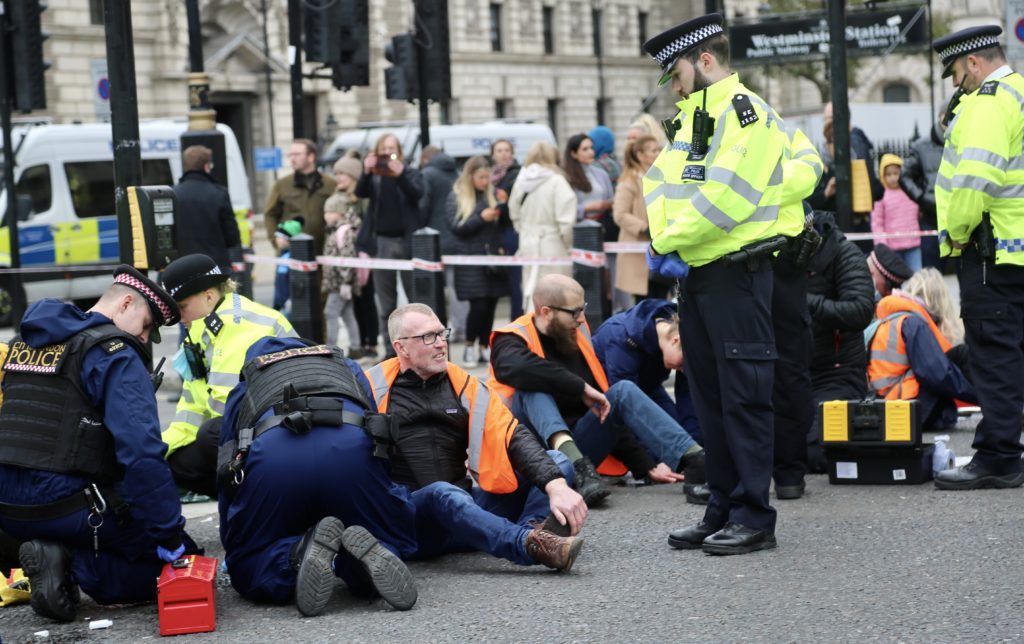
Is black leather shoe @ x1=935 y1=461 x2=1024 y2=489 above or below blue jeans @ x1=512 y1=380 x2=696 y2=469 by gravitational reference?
below

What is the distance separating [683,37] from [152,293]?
2.30m

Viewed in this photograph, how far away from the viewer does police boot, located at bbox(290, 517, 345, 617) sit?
5.56 meters

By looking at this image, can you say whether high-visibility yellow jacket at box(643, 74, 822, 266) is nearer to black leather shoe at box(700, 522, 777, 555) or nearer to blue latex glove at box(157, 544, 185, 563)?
black leather shoe at box(700, 522, 777, 555)

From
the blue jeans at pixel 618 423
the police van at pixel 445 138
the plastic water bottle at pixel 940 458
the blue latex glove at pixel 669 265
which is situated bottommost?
the plastic water bottle at pixel 940 458

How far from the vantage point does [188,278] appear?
22.5ft

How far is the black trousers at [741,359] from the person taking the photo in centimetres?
638

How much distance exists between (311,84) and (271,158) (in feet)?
47.2

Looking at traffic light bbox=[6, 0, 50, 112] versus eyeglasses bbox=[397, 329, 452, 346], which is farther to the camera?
traffic light bbox=[6, 0, 50, 112]

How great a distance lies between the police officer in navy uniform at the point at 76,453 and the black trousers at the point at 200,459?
1.31m

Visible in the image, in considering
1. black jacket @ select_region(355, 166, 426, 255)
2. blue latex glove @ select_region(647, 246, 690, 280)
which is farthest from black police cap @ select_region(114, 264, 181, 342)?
black jacket @ select_region(355, 166, 426, 255)

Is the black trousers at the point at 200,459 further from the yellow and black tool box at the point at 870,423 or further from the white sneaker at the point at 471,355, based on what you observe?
the white sneaker at the point at 471,355

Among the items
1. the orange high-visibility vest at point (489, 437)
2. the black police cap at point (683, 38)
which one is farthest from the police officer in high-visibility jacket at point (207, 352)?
the black police cap at point (683, 38)

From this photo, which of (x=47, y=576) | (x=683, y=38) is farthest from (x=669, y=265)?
(x=47, y=576)

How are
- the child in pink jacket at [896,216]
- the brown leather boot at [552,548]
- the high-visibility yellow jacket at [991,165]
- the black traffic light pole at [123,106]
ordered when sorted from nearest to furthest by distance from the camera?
the brown leather boot at [552,548] < the high-visibility yellow jacket at [991,165] < the black traffic light pole at [123,106] < the child in pink jacket at [896,216]
